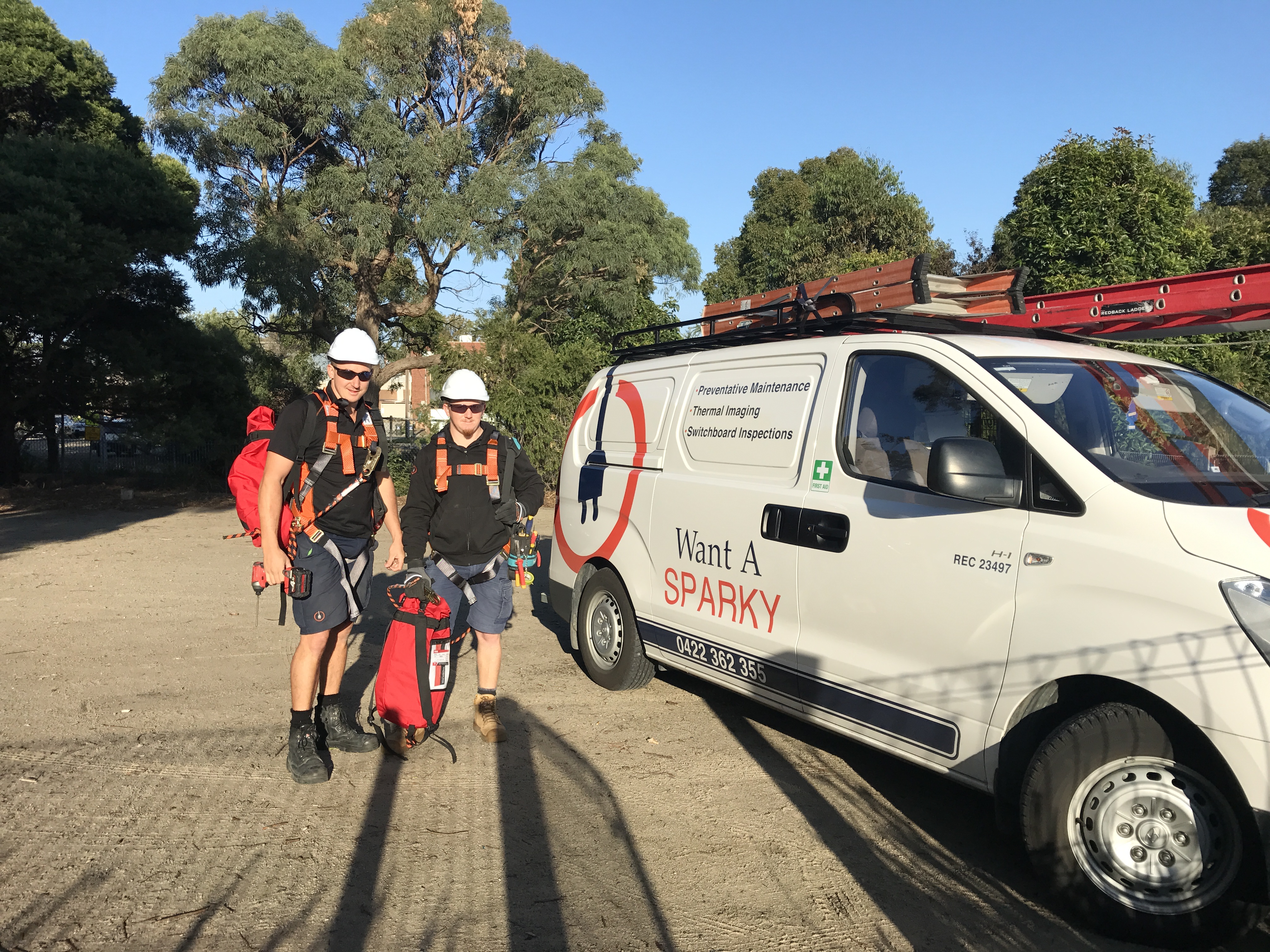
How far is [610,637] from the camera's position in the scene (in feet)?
20.3

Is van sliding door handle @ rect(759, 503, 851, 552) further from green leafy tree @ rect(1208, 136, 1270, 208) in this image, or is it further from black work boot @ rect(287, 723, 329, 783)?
green leafy tree @ rect(1208, 136, 1270, 208)

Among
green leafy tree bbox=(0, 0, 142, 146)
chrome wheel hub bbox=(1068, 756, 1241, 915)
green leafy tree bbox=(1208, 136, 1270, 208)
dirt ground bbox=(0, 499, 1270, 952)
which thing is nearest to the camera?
chrome wheel hub bbox=(1068, 756, 1241, 915)

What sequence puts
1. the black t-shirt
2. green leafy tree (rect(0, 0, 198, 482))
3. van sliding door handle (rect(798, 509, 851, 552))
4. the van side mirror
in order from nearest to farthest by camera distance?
the van side mirror
van sliding door handle (rect(798, 509, 851, 552))
the black t-shirt
green leafy tree (rect(0, 0, 198, 482))

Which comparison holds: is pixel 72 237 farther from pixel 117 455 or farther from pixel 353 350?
pixel 353 350

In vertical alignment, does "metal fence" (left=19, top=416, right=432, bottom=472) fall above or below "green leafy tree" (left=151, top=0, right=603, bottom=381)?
below

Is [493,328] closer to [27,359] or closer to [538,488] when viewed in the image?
[27,359]

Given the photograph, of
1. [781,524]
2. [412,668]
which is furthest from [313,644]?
[781,524]

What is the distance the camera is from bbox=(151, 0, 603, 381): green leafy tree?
2181 centimetres

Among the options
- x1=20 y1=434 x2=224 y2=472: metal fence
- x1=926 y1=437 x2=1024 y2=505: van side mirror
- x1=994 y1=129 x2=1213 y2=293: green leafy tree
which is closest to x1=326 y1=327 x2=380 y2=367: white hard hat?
x1=926 y1=437 x2=1024 y2=505: van side mirror

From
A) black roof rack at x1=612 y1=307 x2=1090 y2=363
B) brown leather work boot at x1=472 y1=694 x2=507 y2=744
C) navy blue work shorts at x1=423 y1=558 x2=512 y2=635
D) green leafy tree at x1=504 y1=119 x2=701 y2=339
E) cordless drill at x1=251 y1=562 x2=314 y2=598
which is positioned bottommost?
brown leather work boot at x1=472 y1=694 x2=507 y2=744

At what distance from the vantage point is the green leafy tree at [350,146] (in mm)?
21812

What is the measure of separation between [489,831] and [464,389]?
7.34ft

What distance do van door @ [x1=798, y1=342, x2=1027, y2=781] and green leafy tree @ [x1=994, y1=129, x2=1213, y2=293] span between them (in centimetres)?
848

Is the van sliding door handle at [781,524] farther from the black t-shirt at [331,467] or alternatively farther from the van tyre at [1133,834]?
the black t-shirt at [331,467]
